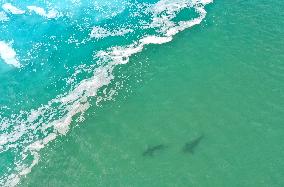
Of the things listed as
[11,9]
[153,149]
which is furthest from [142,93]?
[11,9]

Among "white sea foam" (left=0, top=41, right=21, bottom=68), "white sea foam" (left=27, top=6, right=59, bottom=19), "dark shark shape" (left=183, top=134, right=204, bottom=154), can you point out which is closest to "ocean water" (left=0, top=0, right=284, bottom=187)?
"dark shark shape" (left=183, top=134, right=204, bottom=154)

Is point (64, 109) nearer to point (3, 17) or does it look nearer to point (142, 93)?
point (142, 93)

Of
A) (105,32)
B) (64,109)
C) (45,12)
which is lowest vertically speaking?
(64,109)

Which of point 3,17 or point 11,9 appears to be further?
point 11,9

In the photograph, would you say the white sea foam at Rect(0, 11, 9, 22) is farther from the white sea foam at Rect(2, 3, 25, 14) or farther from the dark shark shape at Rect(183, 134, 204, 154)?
the dark shark shape at Rect(183, 134, 204, 154)

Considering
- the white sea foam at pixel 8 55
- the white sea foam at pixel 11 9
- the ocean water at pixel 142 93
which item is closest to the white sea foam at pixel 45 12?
the ocean water at pixel 142 93

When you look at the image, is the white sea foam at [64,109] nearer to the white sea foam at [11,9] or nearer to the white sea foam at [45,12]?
the white sea foam at [45,12]

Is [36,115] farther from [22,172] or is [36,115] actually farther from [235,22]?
[235,22]

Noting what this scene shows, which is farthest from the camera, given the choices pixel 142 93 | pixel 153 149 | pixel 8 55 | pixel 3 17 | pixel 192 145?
pixel 3 17
